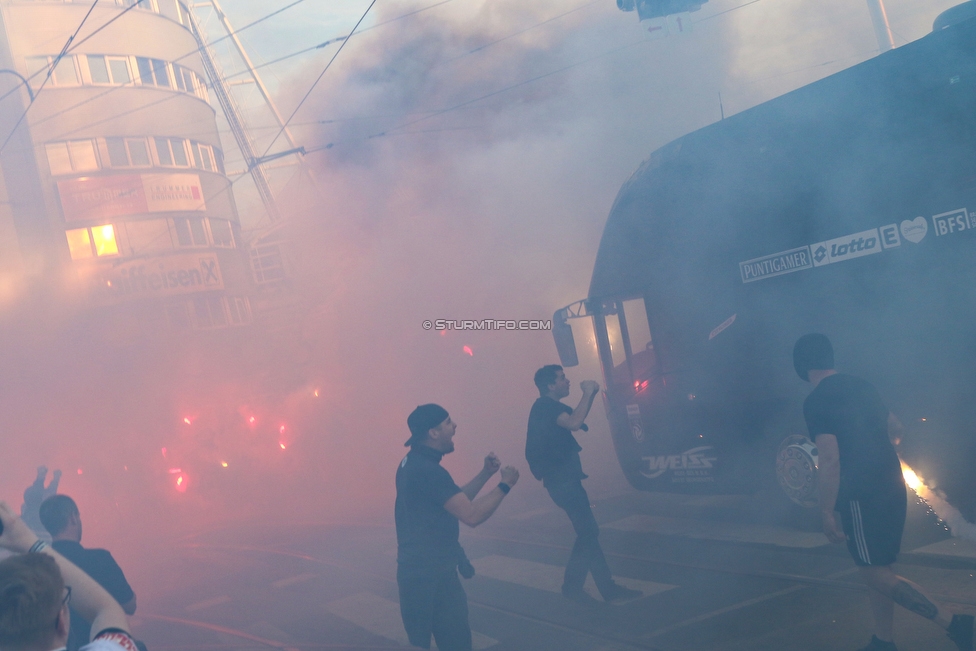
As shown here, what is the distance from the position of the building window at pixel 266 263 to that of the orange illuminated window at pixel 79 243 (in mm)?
6501

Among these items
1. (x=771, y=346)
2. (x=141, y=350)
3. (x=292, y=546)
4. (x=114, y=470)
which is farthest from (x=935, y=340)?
(x=141, y=350)

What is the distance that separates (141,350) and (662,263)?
61.4 ft

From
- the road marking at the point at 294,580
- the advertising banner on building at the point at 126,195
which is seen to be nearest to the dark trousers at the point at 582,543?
the road marking at the point at 294,580

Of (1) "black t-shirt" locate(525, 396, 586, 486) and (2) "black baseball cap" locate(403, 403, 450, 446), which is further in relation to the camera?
(1) "black t-shirt" locate(525, 396, 586, 486)

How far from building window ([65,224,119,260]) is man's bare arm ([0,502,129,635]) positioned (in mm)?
30181

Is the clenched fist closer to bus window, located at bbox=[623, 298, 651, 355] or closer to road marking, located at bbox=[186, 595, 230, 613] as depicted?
bus window, located at bbox=[623, 298, 651, 355]

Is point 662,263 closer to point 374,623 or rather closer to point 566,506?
point 566,506

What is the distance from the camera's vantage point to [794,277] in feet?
22.0

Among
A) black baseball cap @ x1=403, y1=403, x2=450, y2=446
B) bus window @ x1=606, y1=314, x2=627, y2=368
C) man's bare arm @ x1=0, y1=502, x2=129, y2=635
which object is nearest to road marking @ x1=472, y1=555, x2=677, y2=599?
bus window @ x1=606, y1=314, x2=627, y2=368

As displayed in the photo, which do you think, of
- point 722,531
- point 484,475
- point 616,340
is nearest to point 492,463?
point 484,475

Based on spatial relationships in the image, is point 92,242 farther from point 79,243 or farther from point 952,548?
point 952,548

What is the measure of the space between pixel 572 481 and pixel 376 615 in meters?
1.95

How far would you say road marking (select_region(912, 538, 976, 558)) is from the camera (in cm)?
535

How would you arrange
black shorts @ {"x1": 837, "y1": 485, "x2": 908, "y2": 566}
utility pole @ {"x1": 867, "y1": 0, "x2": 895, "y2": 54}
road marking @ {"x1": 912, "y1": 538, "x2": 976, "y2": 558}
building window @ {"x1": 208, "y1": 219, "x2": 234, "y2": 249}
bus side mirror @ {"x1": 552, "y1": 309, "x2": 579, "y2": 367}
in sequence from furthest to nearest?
building window @ {"x1": 208, "y1": 219, "x2": 234, "y2": 249}
utility pole @ {"x1": 867, "y1": 0, "x2": 895, "y2": 54}
bus side mirror @ {"x1": 552, "y1": 309, "x2": 579, "y2": 367}
road marking @ {"x1": 912, "y1": 538, "x2": 976, "y2": 558}
black shorts @ {"x1": 837, "y1": 485, "x2": 908, "y2": 566}
